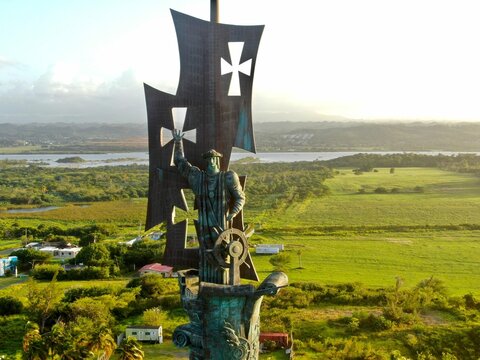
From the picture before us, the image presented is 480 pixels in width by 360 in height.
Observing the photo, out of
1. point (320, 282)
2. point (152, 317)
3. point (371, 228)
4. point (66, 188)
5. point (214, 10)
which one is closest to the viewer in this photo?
point (214, 10)

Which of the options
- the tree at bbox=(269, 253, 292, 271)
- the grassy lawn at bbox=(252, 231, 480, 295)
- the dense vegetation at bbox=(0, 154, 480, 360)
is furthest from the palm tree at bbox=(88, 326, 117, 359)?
the tree at bbox=(269, 253, 292, 271)

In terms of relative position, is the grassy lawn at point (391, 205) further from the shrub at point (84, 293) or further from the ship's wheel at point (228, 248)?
the ship's wheel at point (228, 248)

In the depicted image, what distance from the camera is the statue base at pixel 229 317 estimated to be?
8.23m

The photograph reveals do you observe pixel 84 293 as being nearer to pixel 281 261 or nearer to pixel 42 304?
pixel 42 304

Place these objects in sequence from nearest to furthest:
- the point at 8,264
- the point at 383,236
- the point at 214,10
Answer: the point at 214,10
the point at 8,264
the point at 383,236

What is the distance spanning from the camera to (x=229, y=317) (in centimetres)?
845

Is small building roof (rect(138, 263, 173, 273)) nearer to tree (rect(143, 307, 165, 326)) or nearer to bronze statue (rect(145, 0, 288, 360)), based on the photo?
tree (rect(143, 307, 165, 326))

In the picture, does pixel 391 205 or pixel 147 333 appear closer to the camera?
pixel 147 333

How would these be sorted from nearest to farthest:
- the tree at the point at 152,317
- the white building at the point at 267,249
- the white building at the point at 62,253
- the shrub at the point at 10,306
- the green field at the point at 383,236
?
the tree at the point at 152,317, the shrub at the point at 10,306, the green field at the point at 383,236, the white building at the point at 267,249, the white building at the point at 62,253

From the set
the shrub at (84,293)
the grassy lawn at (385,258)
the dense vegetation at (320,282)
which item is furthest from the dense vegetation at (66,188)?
the shrub at (84,293)

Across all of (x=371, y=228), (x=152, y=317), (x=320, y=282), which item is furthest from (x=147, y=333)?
(x=371, y=228)

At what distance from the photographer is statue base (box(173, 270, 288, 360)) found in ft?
27.0

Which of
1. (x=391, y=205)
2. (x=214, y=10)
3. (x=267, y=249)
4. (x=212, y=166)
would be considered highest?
(x=214, y=10)

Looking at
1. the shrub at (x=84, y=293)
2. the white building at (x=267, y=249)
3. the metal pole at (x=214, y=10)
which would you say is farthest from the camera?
the white building at (x=267, y=249)
